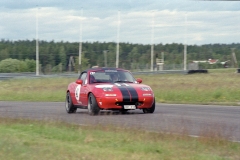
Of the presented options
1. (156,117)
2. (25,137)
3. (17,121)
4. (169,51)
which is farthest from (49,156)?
(169,51)

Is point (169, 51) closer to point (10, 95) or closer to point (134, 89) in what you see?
point (10, 95)

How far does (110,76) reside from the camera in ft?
62.2

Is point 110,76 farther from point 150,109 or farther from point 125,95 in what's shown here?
point 150,109

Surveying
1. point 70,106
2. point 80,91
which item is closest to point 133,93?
point 80,91

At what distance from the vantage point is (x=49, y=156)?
9266 millimetres

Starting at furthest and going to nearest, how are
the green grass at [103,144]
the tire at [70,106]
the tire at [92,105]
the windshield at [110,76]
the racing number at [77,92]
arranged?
the tire at [70,106]
the racing number at [77,92]
the windshield at [110,76]
the tire at [92,105]
the green grass at [103,144]

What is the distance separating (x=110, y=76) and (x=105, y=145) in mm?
8248

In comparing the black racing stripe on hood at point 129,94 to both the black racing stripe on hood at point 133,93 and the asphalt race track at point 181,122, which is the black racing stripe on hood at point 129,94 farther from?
the asphalt race track at point 181,122

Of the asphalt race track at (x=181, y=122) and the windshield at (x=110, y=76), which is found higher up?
the windshield at (x=110, y=76)

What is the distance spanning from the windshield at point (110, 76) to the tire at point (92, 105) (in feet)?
2.61

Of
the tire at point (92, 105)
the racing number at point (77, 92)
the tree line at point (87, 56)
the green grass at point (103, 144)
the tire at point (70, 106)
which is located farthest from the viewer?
the tree line at point (87, 56)

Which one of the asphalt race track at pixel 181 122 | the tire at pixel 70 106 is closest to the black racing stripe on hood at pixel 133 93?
the asphalt race track at pixel 181 122

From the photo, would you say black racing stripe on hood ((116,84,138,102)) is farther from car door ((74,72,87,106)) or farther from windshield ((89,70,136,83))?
car door ((74,72,87,106))

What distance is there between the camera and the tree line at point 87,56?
283 ft
